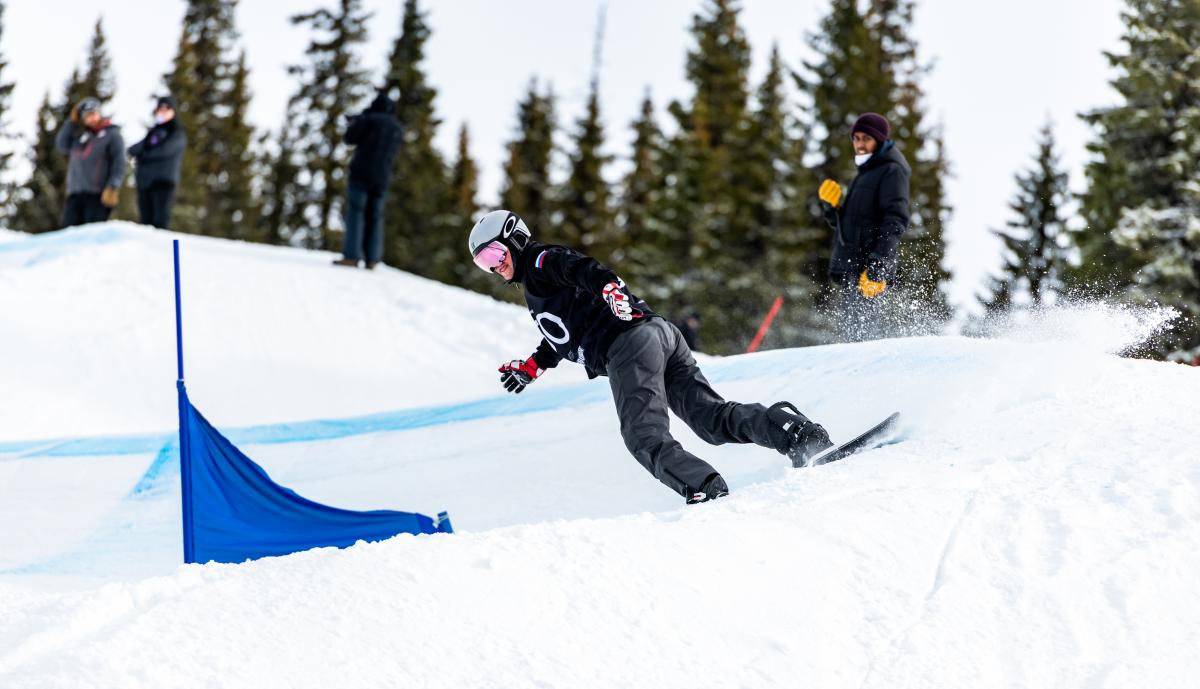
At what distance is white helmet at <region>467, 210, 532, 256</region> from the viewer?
185 inches

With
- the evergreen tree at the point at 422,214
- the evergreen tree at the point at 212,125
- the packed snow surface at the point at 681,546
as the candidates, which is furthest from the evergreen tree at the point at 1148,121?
the evergreen tree at the point at 212,125

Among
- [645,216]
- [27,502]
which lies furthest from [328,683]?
[645,216]

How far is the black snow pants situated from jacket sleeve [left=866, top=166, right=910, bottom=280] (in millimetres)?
2425

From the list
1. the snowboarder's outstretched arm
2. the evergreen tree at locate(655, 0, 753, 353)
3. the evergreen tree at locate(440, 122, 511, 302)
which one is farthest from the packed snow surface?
the evergreen tree at locate(440, 122, 511, 302)

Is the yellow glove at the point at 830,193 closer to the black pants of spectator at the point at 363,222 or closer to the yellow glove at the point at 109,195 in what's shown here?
the black pants of spectator at the point at 363,222

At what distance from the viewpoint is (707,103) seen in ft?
111

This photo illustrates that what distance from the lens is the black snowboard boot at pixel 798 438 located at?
4387 millimetres

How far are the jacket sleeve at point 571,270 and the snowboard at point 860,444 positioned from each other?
3.57ft

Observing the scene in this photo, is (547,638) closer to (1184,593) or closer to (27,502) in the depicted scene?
(1184,593)

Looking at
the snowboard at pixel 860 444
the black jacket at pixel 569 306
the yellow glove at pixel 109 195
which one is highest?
the yellow glove at pixel 109 195

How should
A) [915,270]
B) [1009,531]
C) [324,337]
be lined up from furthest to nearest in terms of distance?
1. [324,337]
2. [915,270]
3. [1009,531]

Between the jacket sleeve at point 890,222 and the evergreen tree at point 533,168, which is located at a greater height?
the evergreen tree at point 533,168

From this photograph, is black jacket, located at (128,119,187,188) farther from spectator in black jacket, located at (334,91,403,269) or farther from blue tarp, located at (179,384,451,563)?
blue tarp, located at (179,384,451,563)

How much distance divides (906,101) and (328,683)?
1218 inches
